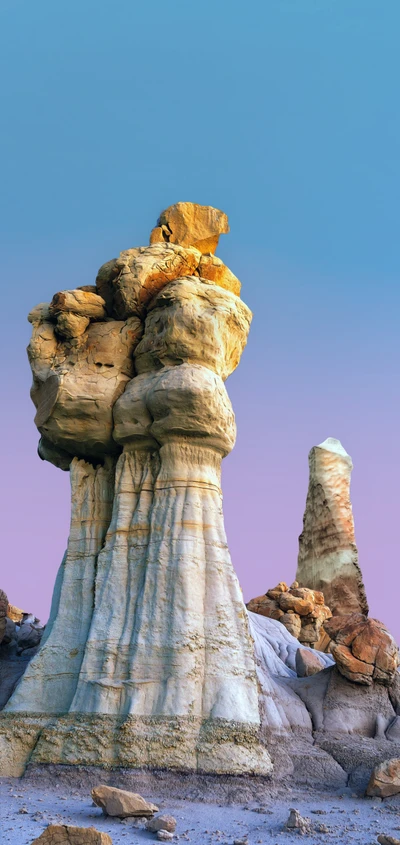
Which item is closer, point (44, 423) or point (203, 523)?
point (203, 523)

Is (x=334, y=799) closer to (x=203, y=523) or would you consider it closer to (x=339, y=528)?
(x=203, y=523)

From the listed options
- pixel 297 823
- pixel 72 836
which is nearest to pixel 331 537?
pixel 297 823

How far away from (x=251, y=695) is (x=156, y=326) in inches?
201

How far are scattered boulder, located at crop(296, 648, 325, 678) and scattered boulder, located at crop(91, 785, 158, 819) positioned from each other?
18.7 ft

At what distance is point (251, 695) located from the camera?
9.23 metres

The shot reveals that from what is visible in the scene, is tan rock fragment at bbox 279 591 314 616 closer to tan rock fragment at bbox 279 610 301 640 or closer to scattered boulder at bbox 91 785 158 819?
tan rock fragment at bbox 279 610 301 640

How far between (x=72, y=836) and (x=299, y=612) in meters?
12.9

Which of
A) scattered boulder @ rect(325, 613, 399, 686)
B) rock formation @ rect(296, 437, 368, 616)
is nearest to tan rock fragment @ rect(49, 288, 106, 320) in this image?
scattered boulder @ rect(325, 613, 399, 686)

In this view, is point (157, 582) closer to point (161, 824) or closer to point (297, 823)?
point (161, 824)

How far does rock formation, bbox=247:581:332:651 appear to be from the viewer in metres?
17.6

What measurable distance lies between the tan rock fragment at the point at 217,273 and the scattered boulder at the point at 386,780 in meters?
7.11

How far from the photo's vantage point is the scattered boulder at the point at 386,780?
8414 mm

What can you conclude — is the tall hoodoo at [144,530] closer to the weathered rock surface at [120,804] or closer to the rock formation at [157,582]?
the rock formation at [157,582]

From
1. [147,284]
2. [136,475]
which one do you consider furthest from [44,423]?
[147,284]
